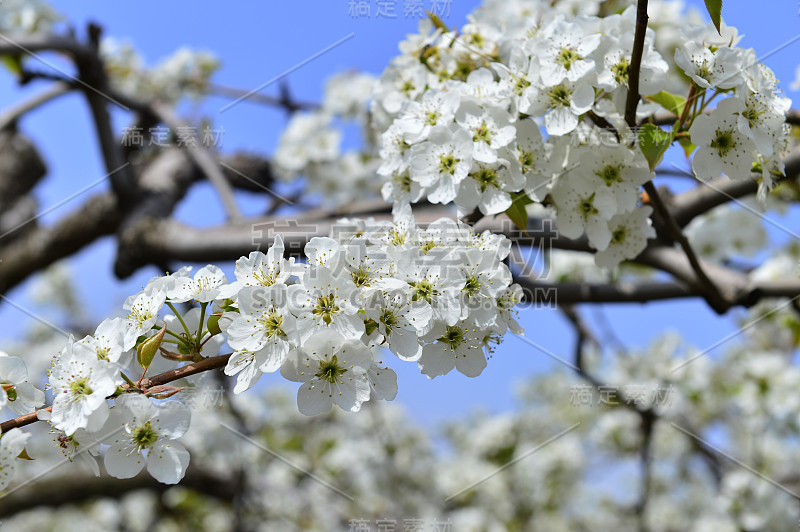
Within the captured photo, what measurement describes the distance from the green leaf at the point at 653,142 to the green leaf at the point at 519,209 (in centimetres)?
23

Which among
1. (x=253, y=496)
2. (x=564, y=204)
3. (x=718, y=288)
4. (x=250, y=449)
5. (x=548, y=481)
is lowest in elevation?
(x=548, y=481)

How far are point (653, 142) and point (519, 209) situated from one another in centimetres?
27

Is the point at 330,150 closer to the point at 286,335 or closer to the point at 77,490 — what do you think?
the point at 77,490

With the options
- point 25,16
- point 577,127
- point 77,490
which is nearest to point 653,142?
point 577,127

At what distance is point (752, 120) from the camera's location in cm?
110

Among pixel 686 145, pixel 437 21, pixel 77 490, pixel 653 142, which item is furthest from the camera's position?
pixel 77 490

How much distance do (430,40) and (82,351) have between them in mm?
1058

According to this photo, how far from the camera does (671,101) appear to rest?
3.89 feet

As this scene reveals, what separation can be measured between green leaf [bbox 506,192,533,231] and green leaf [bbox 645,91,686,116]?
32 centimetres

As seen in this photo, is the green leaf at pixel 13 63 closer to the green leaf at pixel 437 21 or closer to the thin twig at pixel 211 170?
the thin twig at pixel 211 170

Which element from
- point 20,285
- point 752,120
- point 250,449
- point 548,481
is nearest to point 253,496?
point 250,449

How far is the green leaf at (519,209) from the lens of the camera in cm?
118

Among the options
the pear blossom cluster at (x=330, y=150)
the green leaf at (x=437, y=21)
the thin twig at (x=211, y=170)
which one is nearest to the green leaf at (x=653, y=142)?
the green leaf at (x=437, y=21)

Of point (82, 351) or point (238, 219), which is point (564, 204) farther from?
point (238, 219)
